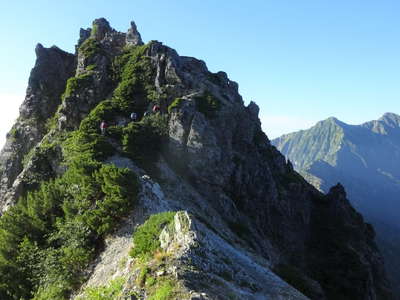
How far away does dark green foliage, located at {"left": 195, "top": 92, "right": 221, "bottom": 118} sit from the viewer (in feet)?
171

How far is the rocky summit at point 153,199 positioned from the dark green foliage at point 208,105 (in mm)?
178

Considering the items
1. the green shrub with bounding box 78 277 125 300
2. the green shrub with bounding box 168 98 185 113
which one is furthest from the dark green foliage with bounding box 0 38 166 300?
the green shrub with bounding box 168 98 185 113

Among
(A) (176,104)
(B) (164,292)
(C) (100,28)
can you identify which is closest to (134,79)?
(A) (176,104)

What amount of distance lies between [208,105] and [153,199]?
25.2 metres

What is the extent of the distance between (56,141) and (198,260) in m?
35.0

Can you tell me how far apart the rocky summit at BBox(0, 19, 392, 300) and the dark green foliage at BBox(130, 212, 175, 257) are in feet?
0.36

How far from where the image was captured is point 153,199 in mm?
30688

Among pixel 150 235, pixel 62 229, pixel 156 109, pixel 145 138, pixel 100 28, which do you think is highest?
pixel 100 28

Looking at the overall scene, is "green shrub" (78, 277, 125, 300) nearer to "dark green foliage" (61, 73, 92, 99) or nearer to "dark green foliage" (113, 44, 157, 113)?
"dark green foliage" (113, 44, 157, 113)

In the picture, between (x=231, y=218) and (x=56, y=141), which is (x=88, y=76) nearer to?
(x=56, y=141)

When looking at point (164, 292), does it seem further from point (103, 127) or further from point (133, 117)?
point (133, 117)

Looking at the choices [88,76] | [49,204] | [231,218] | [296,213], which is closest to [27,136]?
[88,76]

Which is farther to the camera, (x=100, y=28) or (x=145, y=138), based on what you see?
(x=100, y=28)

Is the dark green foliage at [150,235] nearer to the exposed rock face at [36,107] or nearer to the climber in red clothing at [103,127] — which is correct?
the climber in red clothing at [103,127]
